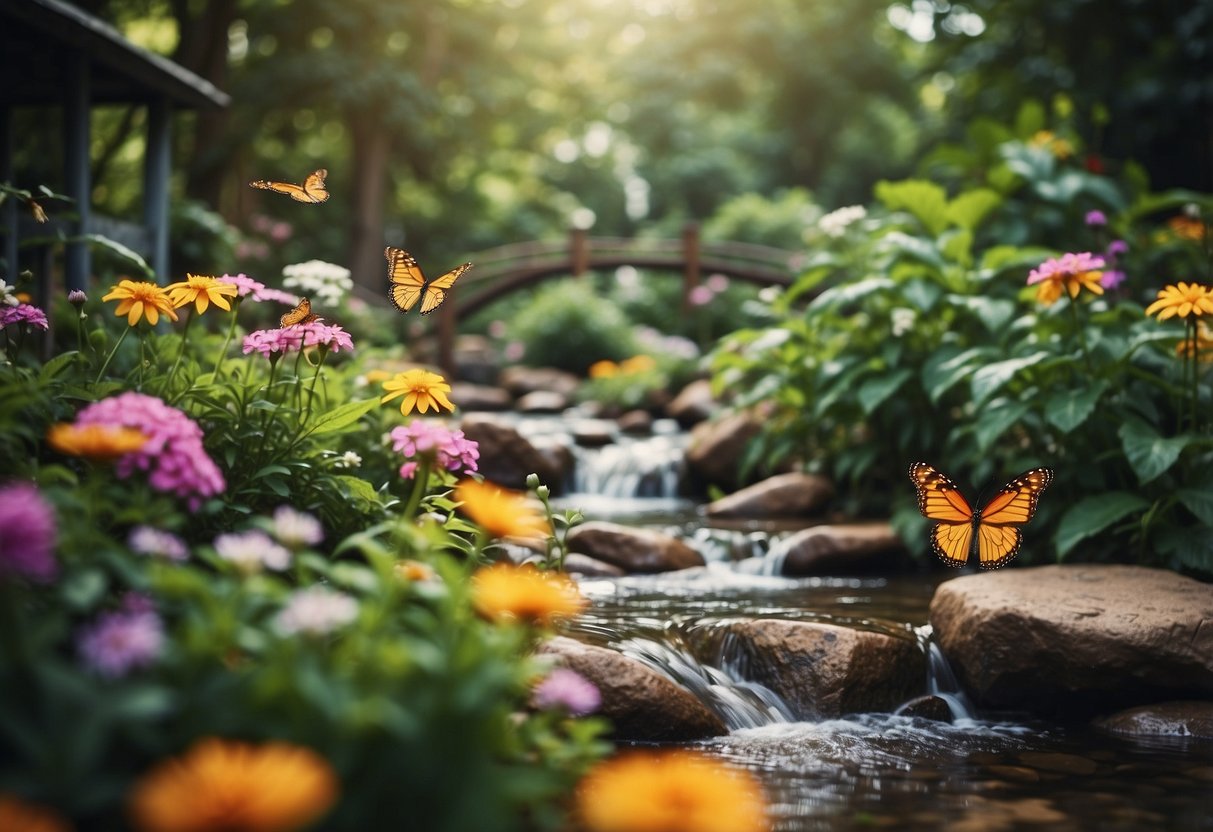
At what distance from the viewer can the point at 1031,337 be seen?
205 inches

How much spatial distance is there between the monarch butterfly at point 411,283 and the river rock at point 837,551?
3003mm

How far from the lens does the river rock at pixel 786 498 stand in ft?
21.7

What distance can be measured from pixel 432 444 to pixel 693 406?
8347mm

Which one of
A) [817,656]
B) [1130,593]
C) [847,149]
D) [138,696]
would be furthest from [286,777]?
[847,149]

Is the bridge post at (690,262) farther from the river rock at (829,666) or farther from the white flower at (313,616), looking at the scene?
the white flower at (313,616)

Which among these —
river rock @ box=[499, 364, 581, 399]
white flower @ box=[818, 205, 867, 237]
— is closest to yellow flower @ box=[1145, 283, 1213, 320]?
white flower @ box=[818, 205, 867, 237]

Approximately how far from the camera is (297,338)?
2.82 m

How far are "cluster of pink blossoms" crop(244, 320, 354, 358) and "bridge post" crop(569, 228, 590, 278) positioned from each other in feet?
38.1

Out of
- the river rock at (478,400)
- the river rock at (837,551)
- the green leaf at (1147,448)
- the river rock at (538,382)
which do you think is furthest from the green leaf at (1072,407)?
the river rock at (538,382)

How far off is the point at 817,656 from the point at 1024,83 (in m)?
7.50

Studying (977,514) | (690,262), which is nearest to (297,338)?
(977,514)

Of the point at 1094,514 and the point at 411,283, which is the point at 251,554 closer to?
the point at 411,283

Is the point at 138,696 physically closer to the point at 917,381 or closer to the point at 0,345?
the point at 0,345

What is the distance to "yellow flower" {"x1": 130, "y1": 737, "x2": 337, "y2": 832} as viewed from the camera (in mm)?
1204
